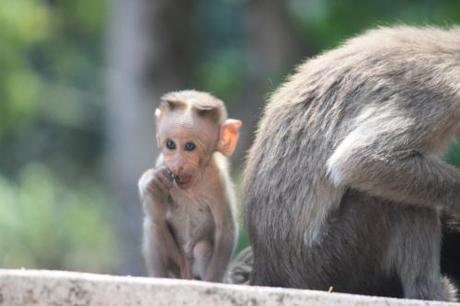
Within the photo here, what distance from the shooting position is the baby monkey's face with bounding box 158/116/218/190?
25.5 ft

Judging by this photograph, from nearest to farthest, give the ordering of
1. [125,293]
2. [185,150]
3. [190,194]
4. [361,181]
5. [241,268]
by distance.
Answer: [125,293], [361,181], [185,150], [190,194], [241,268]

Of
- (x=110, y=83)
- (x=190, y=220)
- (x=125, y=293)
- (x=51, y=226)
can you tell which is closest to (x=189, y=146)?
(x=190, y=220)

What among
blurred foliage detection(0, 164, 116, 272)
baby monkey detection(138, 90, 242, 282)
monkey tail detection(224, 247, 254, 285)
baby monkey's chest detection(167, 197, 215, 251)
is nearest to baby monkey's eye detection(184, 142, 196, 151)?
baby monkey detection(138, 90, 242, 282)

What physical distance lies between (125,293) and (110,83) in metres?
17.9

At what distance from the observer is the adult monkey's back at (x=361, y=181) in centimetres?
765

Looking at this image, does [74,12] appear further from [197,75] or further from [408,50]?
[408,50]

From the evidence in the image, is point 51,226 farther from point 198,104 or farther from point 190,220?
point 198,104

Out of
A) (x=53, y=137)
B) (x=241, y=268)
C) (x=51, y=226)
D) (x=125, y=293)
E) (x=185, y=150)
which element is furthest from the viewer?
(x=53, y=137)

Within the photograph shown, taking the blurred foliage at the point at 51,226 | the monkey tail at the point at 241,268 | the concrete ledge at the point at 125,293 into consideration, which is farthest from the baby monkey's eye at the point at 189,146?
the blurred foliage at the point at 51,226

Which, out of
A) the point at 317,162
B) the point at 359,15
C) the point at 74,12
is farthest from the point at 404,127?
the point at 74,12

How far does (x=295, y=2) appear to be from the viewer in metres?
23.5

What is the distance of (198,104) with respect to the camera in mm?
7883

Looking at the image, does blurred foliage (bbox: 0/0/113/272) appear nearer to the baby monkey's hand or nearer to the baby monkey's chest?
the baby monkey's chest

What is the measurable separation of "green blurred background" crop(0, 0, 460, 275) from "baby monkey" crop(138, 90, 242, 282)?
3419mm
